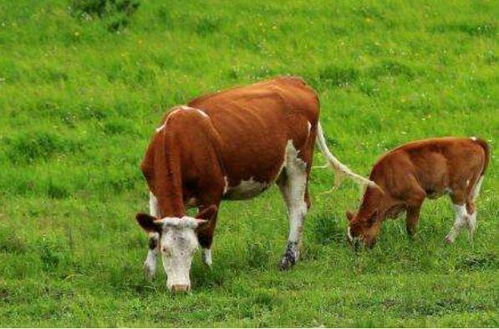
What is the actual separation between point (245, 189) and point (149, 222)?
65.1 inches

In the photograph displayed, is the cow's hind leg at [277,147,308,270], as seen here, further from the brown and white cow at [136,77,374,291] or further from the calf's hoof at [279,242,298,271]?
the calf's hoof at [279,242,298,271]

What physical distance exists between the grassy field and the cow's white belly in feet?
1.81

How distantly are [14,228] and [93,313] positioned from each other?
4.09m

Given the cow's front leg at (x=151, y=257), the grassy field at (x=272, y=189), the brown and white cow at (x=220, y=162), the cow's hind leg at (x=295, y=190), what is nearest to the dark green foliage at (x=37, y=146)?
the grassy field at (x=272, y=189)

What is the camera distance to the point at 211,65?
69.4 feet

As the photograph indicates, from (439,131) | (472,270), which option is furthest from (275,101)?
(439,131)

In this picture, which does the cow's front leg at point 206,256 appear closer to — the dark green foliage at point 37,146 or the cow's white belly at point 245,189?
the cow's white belly at point 245,189

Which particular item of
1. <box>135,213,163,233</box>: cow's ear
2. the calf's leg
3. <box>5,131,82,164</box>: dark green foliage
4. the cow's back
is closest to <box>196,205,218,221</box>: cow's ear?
<box>135,213,163,233</box>: cow's ear

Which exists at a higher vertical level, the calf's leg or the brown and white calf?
the brown and white calf

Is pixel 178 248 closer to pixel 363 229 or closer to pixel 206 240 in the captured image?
pixel 206 240

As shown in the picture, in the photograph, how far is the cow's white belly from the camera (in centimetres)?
1298

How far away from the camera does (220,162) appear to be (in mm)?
12609

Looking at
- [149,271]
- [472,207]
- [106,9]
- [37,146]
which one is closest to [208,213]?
[149,271]

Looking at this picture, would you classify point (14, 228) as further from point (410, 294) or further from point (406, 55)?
point (406, 55)
